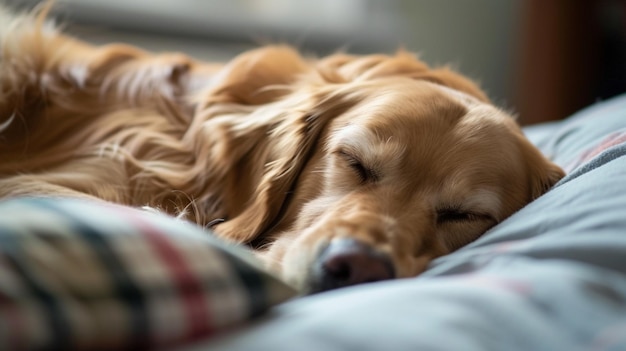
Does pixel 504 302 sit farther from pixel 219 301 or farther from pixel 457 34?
pixel 457 34

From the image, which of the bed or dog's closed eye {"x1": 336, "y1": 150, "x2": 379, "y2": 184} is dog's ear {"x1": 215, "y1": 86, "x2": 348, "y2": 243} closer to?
dog's closed eye {"x1": 336, "y1": 150, "x2": 379, "y2": 184}

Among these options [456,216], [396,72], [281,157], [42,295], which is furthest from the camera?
[396,72]

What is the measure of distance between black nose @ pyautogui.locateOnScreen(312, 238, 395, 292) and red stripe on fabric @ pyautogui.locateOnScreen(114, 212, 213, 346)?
1.06 ft

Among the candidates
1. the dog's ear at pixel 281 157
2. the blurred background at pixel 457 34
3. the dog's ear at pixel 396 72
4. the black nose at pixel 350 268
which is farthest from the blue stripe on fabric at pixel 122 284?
the blurred background at pixel 457 34

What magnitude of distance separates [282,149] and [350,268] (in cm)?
55

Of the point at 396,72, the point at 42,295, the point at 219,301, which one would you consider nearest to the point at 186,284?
the point at 219,301

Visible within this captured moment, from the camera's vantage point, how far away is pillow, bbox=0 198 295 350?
0.70 m

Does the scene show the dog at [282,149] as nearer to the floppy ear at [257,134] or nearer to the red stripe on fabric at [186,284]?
the floppy ear at [257,134]

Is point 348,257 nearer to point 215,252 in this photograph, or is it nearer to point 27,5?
point 215,252

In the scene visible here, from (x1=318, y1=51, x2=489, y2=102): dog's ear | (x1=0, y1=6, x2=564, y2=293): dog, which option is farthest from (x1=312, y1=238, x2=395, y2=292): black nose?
(x1=318, y1=51, x2=489, y2=102): dog's ear

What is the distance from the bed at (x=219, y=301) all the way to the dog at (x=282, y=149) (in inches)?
9.9

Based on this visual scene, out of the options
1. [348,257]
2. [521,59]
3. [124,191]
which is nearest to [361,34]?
[521,59]

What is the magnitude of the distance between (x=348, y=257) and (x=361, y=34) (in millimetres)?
3039

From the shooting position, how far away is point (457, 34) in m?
4.32
